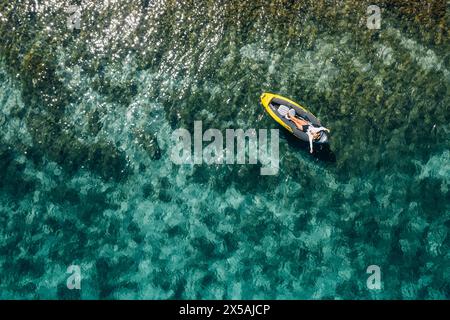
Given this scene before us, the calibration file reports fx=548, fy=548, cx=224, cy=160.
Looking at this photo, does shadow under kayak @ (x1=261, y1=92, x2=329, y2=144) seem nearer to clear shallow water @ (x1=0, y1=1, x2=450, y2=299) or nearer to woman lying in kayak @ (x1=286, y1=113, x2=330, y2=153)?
woman lying in kayak @ (x1=286, y1=113, x2=330, y2=153)

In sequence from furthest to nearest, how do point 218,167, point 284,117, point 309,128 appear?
point 218,167, point 284,117, point 309,128

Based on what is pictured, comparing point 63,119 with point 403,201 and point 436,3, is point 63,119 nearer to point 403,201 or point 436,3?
point 403,201

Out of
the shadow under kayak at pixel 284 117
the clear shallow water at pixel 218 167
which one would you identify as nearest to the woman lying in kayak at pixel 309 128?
the shadow under kayak at pixel 284 117

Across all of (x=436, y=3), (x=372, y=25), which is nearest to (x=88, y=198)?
(x=372, y=25)

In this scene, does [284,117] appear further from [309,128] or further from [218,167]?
[218,167]

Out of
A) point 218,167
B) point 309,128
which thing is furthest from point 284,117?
point 218,167

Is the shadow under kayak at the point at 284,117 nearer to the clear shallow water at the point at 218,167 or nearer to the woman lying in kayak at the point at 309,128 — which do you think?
the woman lying in kayak at the point at 309,128
